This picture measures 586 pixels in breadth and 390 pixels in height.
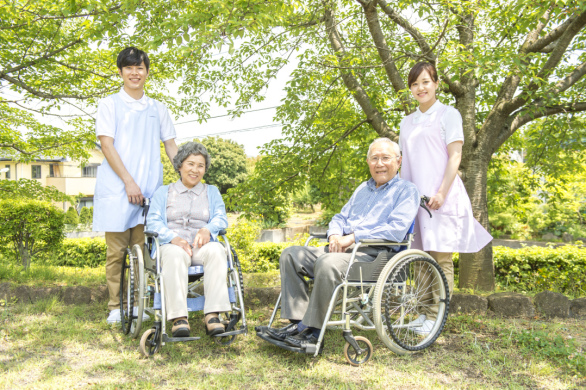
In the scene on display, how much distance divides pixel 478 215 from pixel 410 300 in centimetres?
217

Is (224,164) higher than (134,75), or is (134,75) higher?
(224,164)

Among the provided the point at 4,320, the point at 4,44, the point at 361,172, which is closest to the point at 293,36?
the point at 361,172

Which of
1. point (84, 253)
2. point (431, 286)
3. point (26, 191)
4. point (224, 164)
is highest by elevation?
point (224, 164)

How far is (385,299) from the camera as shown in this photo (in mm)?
2258

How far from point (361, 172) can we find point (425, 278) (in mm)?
2763

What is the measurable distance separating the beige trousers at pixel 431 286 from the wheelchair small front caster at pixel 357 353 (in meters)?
0.50

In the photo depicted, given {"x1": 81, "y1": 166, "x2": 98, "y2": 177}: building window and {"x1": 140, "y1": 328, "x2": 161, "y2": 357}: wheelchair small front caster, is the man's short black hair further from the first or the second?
{"x1": 81, "y1": 166, "x2": 98, "y2": 177}: building window

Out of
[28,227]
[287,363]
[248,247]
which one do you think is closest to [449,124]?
[287,363]

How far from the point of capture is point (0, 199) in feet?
19.9

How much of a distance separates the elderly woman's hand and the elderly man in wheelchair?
49cm

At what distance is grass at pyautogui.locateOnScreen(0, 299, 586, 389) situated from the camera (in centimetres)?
205

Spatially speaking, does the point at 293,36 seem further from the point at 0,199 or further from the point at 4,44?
the point at 0,199

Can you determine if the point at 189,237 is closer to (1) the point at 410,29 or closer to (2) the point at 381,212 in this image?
(2) the point at 381,212

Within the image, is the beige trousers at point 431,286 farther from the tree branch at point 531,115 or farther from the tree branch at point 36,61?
the tree branch at point 36,61
